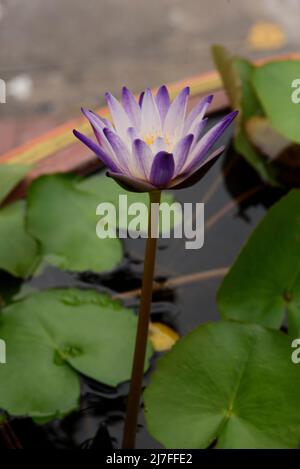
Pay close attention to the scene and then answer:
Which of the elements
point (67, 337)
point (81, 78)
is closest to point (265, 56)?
point (81, 78)

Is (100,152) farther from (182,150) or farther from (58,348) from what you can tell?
(58,348)

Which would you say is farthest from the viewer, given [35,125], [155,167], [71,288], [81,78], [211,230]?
[81,78]

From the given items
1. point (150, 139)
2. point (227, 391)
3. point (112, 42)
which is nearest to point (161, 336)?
point (227, 391)

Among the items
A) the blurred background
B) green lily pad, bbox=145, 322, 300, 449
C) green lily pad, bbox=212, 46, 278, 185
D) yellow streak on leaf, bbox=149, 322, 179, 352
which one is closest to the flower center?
green lily pad, bbox=145, 322, 300, 449

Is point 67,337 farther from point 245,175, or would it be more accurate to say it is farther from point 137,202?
point 245,175

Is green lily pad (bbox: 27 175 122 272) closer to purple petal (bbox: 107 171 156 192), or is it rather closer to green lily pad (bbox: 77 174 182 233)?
green lily pad (bbox: 77 174 182 233)
